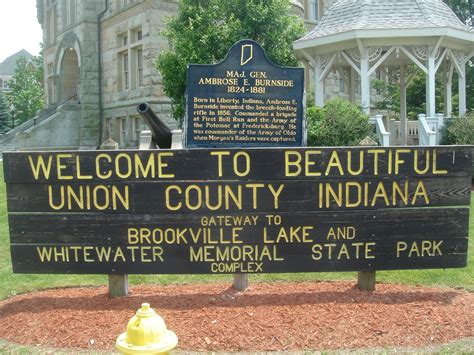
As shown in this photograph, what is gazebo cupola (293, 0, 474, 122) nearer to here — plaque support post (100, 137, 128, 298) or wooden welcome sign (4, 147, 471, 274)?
wooden welcome sign (4, 147, 471, 274)

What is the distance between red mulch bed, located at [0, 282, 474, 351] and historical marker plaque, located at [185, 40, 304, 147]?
2271mm

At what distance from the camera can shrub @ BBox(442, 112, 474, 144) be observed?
1493cm

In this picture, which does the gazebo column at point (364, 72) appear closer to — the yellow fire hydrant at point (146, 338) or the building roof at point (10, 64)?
the yellow fire hydrant at point (146, 338)

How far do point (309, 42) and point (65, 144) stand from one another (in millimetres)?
14984

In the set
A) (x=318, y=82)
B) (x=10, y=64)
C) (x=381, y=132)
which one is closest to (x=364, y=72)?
(x=318, y=82)

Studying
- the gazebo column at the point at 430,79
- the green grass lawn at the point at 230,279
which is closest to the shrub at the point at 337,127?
the gazebo column at the point at 430,79

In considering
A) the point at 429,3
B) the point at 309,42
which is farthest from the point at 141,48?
the point at 429,3

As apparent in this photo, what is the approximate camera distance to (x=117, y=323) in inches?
184

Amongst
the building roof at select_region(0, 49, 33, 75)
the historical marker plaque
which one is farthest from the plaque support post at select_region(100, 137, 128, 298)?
the building roof at select_region(0, 49, 33, 75)

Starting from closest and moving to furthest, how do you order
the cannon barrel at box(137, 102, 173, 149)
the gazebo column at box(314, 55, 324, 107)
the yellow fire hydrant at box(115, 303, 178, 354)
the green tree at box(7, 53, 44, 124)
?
the yellow fire hydrant at box(115, 303, 178, 354), the cannon barrel at box(137, 102, 173, 149), the gazebo column at box(314, 55, 324, 107), the green tree at box(7, 53, 44, 124)

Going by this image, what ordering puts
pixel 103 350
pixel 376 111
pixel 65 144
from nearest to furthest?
pixel 103 350, pixel 65 144, pixel 376 111

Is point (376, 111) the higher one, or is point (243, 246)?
point (376, 111)

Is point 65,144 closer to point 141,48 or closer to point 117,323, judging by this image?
point 141,48

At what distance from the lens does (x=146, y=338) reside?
2891 millimetres
